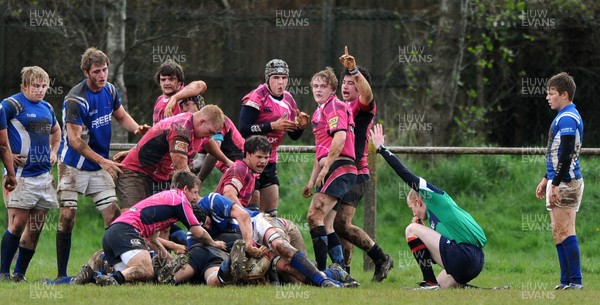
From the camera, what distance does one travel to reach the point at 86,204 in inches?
595

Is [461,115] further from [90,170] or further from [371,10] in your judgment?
[90,170]

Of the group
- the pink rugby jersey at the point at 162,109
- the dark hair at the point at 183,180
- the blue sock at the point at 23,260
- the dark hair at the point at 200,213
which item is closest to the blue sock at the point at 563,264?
the dark hair at the point at 200,213

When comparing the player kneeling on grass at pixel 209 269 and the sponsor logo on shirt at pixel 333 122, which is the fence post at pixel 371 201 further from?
the player kneeling on grass at pixel 209 269

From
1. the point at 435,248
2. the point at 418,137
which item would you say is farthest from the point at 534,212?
the point at 435,248

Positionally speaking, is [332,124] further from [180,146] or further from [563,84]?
[563,84]

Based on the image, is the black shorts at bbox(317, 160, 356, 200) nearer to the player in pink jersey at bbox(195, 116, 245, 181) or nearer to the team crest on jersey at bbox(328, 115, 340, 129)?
the team crest on jersey at bbox(328, 115, 340, 129)

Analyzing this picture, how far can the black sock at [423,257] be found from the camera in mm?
9930

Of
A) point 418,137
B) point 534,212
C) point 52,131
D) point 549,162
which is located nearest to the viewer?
point 549,162

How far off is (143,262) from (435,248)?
2547 mm

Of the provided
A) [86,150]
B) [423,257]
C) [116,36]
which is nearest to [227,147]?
[86,150]

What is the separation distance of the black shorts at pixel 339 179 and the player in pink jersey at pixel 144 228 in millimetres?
1331

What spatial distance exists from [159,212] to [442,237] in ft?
8.15

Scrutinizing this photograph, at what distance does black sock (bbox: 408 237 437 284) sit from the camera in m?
9.93

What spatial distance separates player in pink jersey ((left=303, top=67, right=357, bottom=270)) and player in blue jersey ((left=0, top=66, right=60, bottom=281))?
99.2 inches
